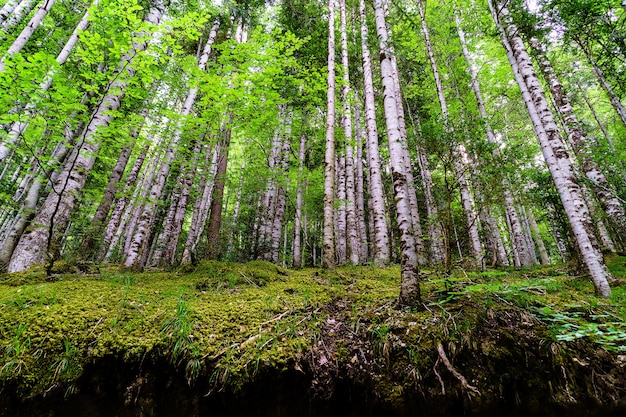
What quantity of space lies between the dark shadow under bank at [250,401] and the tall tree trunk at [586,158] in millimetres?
7990

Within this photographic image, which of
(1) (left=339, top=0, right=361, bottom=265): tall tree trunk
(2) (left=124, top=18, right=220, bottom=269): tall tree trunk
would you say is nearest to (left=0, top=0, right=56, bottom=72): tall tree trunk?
(2) (left=124, top=18, right=220, bottom=269): tall tree trunk

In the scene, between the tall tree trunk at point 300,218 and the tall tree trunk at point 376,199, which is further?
the tall tree trunk at point 300,218

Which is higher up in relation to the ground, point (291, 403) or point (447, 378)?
point (447, 378)

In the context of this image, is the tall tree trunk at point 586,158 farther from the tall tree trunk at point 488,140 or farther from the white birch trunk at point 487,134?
the white birch trunk at point 487,134

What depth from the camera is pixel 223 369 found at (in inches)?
89.3

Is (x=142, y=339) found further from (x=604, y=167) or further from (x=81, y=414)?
(x=604, y=167)

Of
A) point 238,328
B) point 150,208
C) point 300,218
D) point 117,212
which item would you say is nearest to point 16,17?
point 150,208

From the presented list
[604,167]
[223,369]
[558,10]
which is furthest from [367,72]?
[604,167]

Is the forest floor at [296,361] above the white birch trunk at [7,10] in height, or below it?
below

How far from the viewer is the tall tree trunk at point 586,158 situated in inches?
284

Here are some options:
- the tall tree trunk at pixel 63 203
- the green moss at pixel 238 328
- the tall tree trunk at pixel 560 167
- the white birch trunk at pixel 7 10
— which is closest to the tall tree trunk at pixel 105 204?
the tall tree trunk at pixel 63 203

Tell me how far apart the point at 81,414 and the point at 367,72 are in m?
8.76

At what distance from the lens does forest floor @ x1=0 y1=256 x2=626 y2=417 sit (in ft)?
7.28

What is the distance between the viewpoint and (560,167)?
5477 mm
